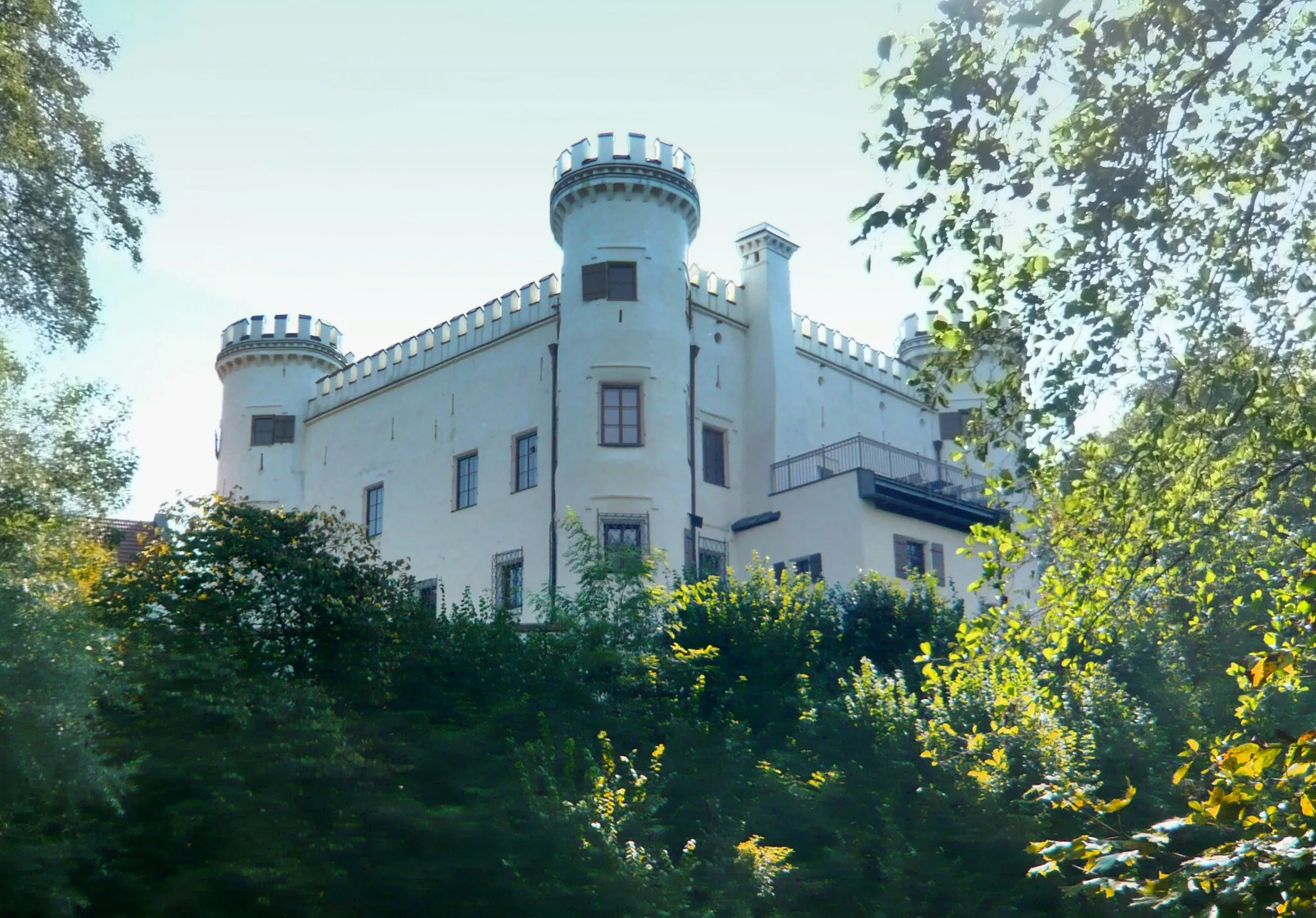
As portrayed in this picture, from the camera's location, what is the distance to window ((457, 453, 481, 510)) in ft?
99.8

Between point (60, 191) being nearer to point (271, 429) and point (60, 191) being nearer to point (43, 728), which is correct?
point (43, 728)

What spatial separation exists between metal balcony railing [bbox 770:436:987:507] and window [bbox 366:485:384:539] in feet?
31.9

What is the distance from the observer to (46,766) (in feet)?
38.0

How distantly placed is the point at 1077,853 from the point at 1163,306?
3.70m

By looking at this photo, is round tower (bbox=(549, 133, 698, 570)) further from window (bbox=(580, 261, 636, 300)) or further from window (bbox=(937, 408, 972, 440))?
window (bbox=(937, 408, 972, 440))

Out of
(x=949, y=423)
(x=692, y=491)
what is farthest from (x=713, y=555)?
(x=949, y=423)

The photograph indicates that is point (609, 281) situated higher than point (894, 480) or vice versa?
point (609, 281)

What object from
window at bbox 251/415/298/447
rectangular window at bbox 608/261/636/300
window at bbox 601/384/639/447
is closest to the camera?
window at bbox 601/384/639/447

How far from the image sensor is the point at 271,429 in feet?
118

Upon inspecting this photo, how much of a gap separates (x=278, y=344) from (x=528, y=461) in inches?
417

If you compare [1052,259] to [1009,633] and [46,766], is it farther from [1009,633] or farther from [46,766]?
[46,766]

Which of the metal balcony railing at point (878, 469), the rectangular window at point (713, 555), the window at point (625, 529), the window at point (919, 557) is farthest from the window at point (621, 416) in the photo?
the window at point (919, 557)

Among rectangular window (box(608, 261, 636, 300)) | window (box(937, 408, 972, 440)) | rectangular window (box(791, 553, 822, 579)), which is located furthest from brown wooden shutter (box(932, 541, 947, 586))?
rectangular window (box(608, 261, 636, 300))

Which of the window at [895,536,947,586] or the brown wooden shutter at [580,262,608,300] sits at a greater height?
the brown wooden shutter at [580,262,608,300]
